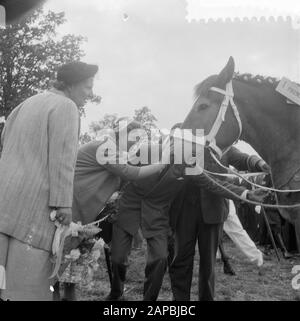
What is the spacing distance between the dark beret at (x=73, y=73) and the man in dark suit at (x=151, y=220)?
1.37 metres

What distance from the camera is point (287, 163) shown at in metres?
3.23

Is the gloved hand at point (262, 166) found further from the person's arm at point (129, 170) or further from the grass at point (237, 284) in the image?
the grass at point (237, 284)

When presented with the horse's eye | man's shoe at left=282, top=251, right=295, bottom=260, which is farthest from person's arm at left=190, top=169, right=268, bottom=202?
man's shoe at left=282, top=251, right=295, bottom=260

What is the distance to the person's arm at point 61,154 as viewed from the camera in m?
2.38

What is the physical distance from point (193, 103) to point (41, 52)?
41.5 ft

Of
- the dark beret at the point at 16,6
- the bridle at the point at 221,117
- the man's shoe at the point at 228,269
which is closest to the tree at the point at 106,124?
the bridle at the point at 221,117

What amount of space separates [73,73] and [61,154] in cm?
55

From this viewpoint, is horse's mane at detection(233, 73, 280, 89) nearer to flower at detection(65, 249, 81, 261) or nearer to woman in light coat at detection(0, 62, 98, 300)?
woman in light coat at detection(0, 62, 98, 300)

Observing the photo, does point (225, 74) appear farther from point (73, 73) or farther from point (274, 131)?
point (73, 73)

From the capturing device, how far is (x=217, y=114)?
3504 millimetres

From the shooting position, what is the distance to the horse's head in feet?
11.5
